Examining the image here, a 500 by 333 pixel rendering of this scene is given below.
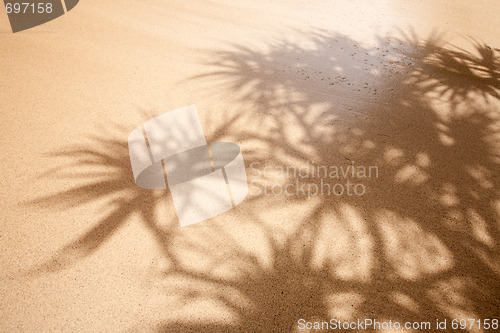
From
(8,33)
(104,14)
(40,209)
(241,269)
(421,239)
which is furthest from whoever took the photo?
(104,14)

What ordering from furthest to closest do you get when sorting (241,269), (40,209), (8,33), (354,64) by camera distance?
(8,33)
(354,64)
(40,209)
(241,269)

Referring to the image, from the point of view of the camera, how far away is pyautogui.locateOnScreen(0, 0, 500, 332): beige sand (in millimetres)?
1536

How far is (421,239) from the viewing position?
179cm

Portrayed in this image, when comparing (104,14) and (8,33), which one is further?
(104,14)

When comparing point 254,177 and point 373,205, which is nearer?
point 373,205

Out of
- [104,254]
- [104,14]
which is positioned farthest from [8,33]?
[104,254]

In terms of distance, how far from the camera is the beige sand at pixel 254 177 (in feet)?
5.04

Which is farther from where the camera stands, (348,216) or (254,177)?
(254,177)

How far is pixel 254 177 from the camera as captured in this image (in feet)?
6.94

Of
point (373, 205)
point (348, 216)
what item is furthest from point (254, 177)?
point (373, 205)

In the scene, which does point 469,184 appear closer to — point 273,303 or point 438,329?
point 438,329

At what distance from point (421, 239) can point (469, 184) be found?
2.20 feet

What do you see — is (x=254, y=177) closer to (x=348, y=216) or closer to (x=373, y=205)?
(x=348, y=216)

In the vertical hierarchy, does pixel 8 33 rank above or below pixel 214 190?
above
